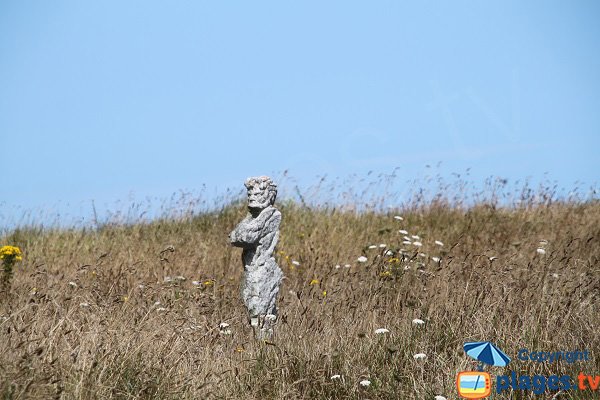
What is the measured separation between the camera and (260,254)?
7.51 metres

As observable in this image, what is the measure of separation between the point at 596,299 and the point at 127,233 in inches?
330

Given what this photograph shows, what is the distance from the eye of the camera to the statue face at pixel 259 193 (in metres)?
7.45

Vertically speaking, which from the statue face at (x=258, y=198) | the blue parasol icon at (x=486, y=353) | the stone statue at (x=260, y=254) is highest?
the statue face at (x=258, y=198)

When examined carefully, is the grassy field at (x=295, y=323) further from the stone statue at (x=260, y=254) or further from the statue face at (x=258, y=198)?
the statue face at (x=258, y=198)

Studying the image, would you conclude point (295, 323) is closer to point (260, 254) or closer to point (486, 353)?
point (260, 254)

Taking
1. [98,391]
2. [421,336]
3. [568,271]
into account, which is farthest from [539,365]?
[98,391]

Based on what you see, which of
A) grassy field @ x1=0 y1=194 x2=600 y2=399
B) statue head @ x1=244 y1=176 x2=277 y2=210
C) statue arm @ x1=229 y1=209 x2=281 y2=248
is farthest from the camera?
Result: statue head @ x1=244 y1=176 x2=277 y2=210

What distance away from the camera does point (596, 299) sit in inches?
336

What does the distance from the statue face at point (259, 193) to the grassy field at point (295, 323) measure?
3.28 feet

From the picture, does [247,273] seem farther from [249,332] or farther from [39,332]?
[39,332]

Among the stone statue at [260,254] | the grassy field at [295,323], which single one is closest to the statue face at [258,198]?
the stone statue at [260,254]

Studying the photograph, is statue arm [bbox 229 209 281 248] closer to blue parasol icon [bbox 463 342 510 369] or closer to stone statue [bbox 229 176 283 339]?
stone statue [bbox 229 176 283 339]

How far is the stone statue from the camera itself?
741cm

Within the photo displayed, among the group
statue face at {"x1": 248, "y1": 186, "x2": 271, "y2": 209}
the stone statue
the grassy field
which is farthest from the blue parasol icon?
statue face at {"x1": 248, "y1": 186, "x2": 271, "y2": 209}
